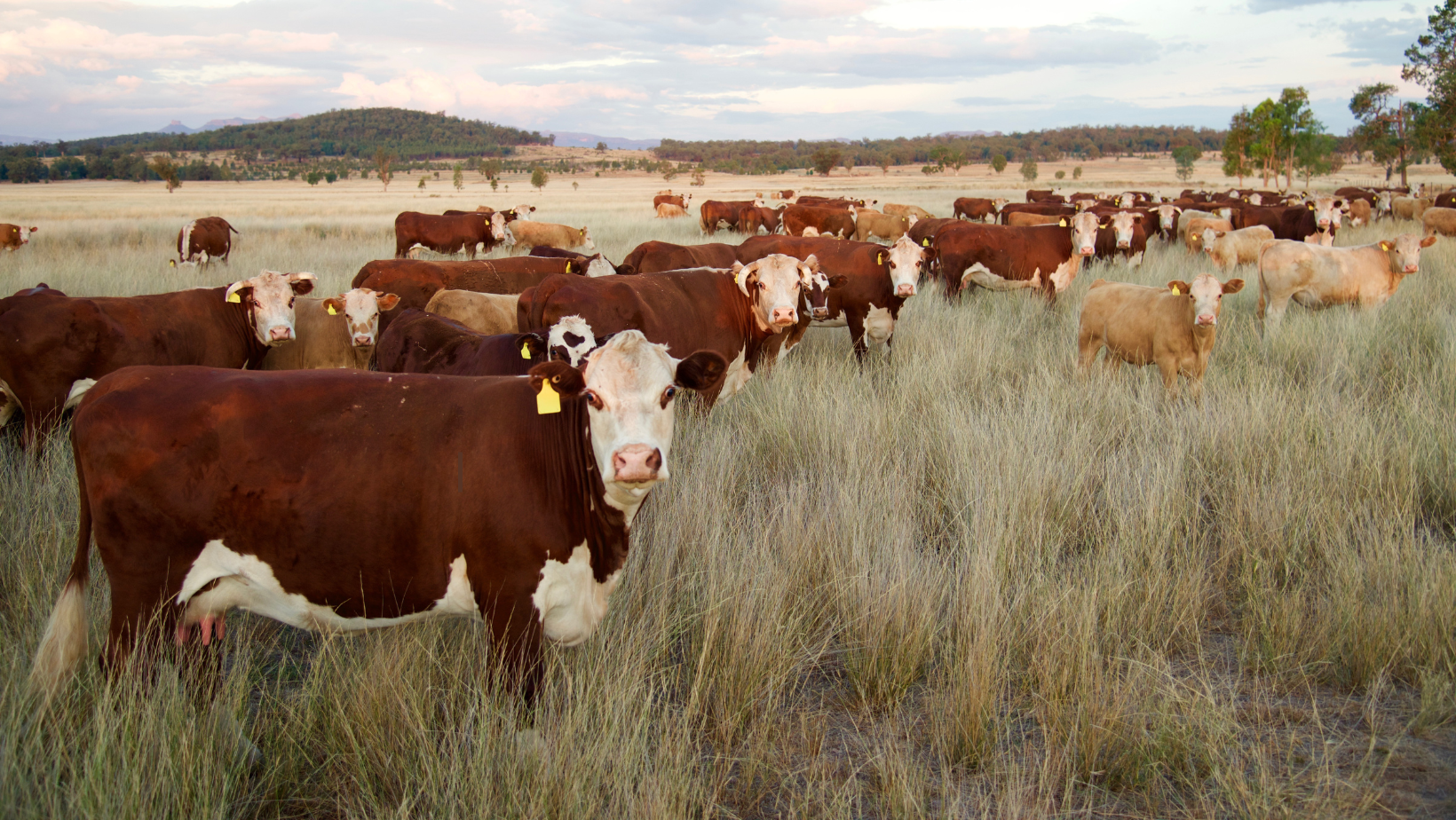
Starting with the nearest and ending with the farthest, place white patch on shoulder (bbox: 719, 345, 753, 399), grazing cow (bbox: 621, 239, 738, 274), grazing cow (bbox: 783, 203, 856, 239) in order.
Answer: white patch on shoulder (bbox: 719, 345, 753, 399) → grazing cow (bbox: 621, 239, 738, 274) → grazing cow (bbox: 783, 203, 856, 239)

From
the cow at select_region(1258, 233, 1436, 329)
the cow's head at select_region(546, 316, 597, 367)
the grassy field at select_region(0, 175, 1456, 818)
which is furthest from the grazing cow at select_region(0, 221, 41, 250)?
the cow at select_region(1258, 233, 1436, 329)

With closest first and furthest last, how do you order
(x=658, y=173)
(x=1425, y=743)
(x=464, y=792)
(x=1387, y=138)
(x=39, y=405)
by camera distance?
(x=464, y=792), (x=1425, y=743), (x=39, y=405), (x=1387, y=138), (x=658, y=173)

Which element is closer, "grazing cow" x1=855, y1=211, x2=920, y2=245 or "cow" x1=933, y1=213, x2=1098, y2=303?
"cow" x1=933, y1=213, x2=1098, y2=303

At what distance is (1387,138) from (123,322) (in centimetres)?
6300

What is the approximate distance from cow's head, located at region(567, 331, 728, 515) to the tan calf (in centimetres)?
615

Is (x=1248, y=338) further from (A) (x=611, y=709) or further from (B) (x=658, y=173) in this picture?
(B) (x=658, y=173)

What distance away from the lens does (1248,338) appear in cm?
970

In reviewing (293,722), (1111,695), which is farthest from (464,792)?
(1111,695)

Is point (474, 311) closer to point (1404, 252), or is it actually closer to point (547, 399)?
point (547, 399)

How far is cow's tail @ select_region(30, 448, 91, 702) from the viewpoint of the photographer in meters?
2.90

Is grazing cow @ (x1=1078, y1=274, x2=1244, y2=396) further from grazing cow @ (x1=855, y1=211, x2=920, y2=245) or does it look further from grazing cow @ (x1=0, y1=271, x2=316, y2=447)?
grazing cow @ (x1=855, y1=211, x2=920, y2=245)

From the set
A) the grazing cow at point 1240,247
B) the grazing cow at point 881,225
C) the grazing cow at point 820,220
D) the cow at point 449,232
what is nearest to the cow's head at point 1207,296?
the grazing cow at point 1240,247

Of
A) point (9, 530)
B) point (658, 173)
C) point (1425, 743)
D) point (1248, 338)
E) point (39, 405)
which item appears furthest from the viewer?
point (658, 173)

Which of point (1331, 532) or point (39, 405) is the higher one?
point (39, 405)
